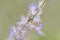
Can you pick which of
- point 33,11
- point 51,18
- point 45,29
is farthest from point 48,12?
point 33,11

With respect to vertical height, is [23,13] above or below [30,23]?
above

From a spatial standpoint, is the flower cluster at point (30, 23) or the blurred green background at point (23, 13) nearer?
the flower cluster at point (30, 23)

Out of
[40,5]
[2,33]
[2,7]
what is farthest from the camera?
[2,7]

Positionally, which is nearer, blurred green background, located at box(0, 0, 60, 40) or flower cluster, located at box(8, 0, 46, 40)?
flower cluster, located at box(8, 0, 46, 40)

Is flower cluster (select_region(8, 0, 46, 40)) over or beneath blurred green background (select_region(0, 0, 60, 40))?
beneath

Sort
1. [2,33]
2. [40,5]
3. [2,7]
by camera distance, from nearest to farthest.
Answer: [40,5], [2,33], [2,7]

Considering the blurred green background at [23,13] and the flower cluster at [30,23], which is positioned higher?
the blurred green background at [23,13]

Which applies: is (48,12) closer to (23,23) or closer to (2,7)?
(2,7)

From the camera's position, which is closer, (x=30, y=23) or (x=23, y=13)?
(x=30, y=23)
